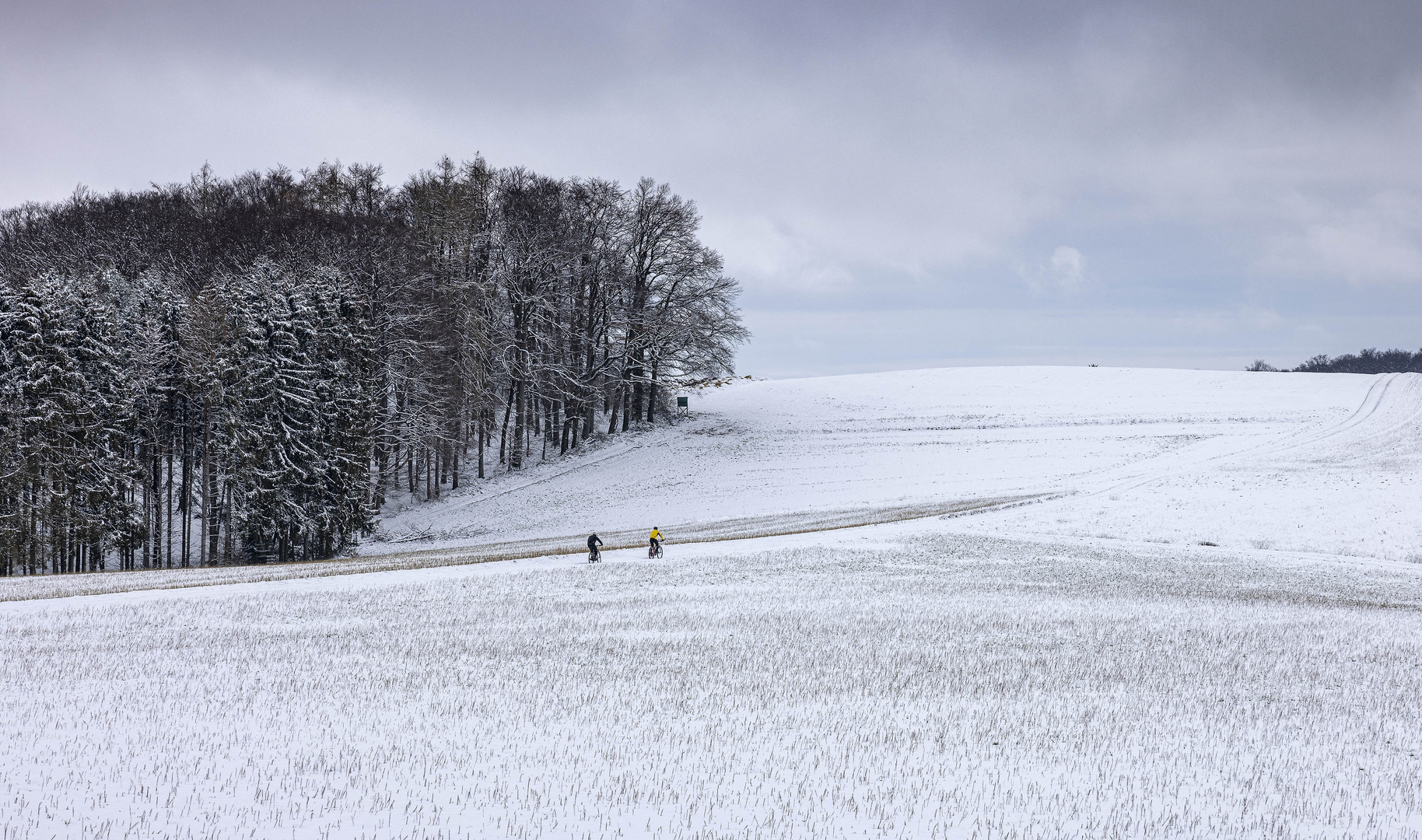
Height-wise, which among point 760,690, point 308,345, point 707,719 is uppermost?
point 308,345

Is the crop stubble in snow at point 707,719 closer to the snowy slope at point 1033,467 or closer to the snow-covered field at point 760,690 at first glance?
the snow-covered field at point 760,690

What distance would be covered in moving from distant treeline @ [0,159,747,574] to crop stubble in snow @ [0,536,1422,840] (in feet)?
61.4

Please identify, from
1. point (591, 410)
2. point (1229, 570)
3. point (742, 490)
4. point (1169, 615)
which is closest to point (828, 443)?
point (742, 490)

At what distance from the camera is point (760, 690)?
11.7 m

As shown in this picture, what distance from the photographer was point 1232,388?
73.9 m

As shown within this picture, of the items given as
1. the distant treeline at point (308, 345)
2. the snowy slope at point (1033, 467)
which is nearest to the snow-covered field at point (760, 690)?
the snowy slope at point (1033, 467)

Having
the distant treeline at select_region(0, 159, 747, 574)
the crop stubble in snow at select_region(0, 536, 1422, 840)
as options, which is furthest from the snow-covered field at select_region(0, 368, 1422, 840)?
the distant treeline at select_region(0, 159, 747, 574)

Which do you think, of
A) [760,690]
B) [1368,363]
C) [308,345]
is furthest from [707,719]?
[1368,363]

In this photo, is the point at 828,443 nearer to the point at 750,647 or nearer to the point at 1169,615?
the point at 1169,615

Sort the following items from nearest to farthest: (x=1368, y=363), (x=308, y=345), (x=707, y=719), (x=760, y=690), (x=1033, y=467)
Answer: (x=707, y=719)
(x=760, y=690)
(x=308, y=345)
(x=1033, y=467)
(x=1368, y=363)

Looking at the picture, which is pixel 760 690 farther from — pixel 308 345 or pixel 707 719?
pixel 308 345

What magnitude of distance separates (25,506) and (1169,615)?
3908 cm

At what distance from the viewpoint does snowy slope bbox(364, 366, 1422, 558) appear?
118 feet

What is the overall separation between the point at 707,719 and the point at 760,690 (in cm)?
161
